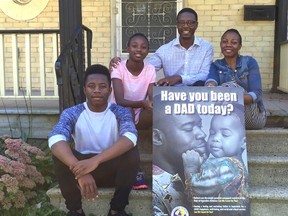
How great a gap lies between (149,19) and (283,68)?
2.13 metres

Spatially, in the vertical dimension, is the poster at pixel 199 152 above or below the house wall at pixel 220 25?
below

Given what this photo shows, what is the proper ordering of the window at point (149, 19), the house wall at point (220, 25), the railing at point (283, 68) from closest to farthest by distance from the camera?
the railing at point (283, 68) → the house wall at point (220, 25) → the window at point (149, 19)

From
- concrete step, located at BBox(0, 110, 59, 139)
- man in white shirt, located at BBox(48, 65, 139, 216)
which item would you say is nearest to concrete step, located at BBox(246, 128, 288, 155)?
man in white shirt, located at BBox(48, 65, 139, 216)

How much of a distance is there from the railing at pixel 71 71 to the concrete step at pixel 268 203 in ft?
5.45

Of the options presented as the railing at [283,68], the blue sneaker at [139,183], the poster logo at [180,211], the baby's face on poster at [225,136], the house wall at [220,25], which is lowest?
the poster logo at [180,211]

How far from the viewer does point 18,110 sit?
4.00 meters

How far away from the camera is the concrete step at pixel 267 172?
2.96m

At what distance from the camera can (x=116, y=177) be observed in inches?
99.3

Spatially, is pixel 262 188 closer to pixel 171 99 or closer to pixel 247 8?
pixel 171 99

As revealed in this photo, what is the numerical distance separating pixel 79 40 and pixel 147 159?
1.30 metres

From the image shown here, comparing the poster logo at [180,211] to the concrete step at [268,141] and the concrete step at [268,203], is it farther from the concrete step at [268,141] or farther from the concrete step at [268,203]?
A: the concrete step at [268,141]

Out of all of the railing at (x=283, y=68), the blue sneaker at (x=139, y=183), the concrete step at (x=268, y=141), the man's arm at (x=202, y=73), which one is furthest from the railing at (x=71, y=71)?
the railing at (x=283, y=68)

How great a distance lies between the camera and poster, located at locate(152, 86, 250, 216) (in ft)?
8.40

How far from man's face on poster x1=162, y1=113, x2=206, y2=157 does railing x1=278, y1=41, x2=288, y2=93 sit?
2.97m
